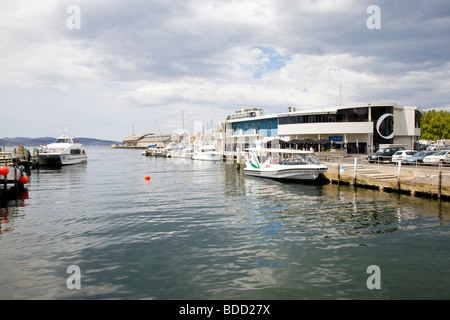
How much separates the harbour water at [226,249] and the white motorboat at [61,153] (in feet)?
131

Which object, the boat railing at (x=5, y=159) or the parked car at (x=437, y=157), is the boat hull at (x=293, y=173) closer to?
the parked car at (x=437, y=157)

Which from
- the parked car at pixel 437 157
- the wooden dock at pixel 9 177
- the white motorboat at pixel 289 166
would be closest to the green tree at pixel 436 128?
the parked car at pixel 437 157

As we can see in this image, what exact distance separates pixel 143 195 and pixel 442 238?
20.1 m

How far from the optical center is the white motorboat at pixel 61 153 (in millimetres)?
58250

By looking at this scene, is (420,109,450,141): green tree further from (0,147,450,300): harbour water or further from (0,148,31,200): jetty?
(0,148,31,200): jetty

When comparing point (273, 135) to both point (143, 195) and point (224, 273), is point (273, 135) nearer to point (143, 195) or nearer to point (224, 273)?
point (143, 195)

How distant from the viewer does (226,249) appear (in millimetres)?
12367

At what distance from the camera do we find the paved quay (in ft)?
74.2

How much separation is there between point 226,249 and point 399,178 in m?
19.1

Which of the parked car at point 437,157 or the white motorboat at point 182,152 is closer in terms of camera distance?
the parked car at point 437,157

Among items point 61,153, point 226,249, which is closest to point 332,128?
point 226,249
